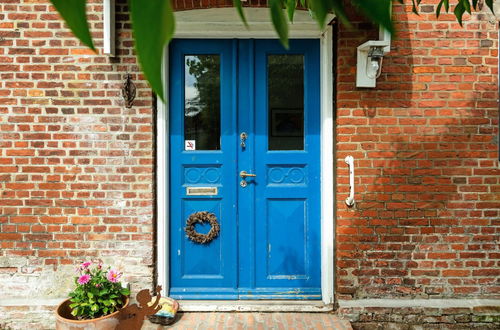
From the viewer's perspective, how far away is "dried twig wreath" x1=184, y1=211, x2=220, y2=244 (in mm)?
3959

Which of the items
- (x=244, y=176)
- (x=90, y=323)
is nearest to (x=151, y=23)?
(x=90, y=323)

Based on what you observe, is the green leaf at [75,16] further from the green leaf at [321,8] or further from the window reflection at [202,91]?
the window reflection at [202,91]

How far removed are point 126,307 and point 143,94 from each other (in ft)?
5.74

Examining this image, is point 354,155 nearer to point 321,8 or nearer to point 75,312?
point 75,312

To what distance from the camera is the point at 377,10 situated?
53cm

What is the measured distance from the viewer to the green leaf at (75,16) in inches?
19.3

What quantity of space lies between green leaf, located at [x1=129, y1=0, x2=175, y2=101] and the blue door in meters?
3.49

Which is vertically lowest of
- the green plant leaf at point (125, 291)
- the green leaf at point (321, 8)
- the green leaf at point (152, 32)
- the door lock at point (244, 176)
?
the green plant leaf at point (125, 291)

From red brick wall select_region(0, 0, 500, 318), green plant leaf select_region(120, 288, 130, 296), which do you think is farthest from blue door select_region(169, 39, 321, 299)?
green plant leaf select_region(120, 288, 130, 296)

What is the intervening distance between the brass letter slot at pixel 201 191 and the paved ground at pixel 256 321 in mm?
1062

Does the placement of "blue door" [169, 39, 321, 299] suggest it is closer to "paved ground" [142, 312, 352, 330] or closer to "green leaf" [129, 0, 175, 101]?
"paved ground" [142, 312, 352, 330]

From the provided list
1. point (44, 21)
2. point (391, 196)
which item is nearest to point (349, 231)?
point (391, 196)

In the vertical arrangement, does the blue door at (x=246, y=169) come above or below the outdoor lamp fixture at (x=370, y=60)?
below

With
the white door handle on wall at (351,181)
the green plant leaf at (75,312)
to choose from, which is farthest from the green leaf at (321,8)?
the green plant leaf at (75,312)
